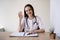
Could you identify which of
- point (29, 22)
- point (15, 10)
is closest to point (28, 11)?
point (29, 22)

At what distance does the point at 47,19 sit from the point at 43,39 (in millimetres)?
2044

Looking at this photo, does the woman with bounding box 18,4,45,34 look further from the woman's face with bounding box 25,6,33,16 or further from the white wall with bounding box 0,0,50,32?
the white wall with bounding box 0,0,50,32

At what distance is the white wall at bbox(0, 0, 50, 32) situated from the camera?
354 cm

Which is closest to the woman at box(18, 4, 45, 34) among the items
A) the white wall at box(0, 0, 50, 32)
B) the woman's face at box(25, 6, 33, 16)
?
the woman's face at box(25, 6, 33, 16)

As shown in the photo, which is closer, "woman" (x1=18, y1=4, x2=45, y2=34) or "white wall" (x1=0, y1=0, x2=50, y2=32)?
"woman" (x1=18, y1=4, x2=45, y2=34)

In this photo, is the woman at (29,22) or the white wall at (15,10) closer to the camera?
the woman at (29,22)

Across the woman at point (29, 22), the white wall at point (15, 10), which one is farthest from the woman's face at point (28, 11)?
the white wall at point (15, 10)

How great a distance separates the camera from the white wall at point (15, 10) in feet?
11.6

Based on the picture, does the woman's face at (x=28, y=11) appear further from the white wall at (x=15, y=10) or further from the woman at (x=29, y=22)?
the white wall at (x=15, y=10)

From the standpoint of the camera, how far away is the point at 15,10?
3.57 metres

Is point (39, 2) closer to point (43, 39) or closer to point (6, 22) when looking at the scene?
point (6, 22)

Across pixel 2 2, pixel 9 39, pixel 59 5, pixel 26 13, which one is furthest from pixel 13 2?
pixel 9 39

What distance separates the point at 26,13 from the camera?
8.70ft

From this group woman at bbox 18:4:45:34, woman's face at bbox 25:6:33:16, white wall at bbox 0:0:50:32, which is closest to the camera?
woman at bbox 18:4:45:34
